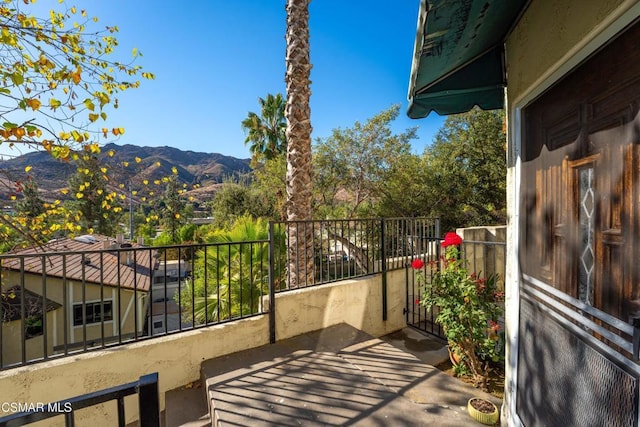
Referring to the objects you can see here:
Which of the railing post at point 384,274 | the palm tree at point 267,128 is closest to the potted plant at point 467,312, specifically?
the railing post at point 384,274

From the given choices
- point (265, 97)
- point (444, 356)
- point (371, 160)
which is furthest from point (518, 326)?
point (265, 97)

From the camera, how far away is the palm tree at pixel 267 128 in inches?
707

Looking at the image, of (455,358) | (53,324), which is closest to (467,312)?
(455,358)

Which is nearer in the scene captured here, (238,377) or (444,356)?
(238,377)

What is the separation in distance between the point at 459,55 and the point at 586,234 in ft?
5.46

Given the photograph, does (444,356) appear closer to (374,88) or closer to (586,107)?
(586,107)

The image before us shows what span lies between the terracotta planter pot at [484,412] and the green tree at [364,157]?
8.92m

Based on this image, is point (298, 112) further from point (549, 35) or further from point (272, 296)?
point (549, 35)

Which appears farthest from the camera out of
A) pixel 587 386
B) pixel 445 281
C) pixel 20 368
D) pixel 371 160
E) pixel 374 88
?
pixel 374 88

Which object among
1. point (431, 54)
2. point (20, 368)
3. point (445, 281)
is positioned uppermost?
point (431, 54)

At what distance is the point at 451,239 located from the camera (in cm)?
341

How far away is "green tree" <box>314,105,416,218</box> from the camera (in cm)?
1078

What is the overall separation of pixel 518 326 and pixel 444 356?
2.43 meters

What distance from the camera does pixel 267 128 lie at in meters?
18.1
